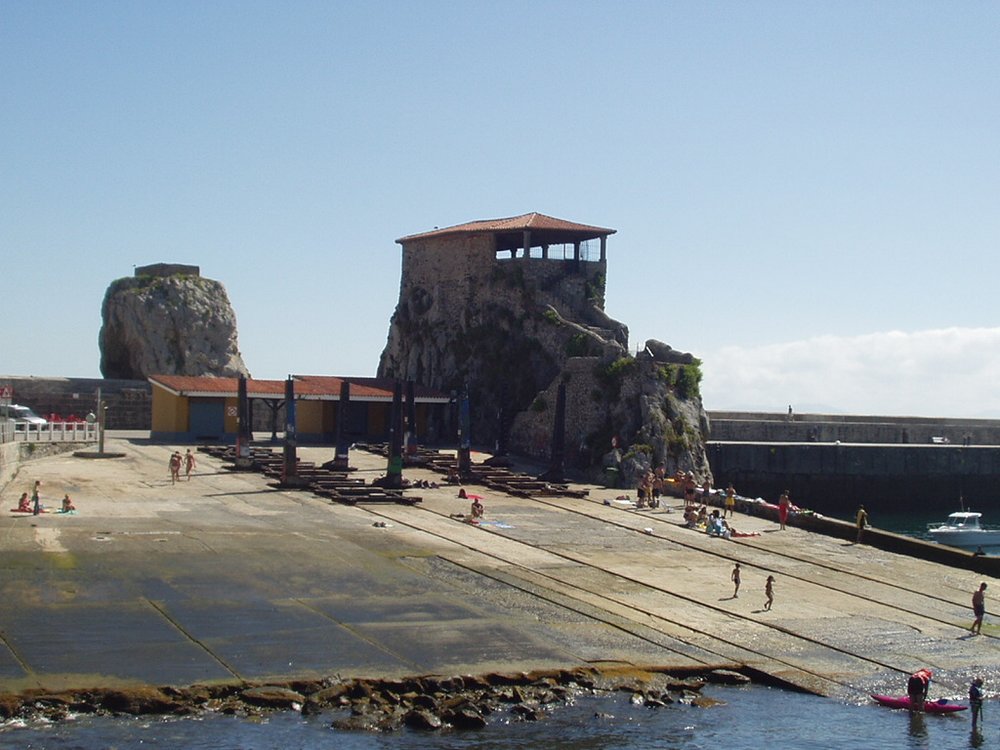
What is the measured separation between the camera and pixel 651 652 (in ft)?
89.8

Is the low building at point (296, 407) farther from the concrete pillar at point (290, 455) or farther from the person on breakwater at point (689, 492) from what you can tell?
the person on breakwater at point (689, 492)

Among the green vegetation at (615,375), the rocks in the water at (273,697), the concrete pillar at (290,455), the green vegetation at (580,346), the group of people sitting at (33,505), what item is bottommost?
the rocks in the water at (273,697)

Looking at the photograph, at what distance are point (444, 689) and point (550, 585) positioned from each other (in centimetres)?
920

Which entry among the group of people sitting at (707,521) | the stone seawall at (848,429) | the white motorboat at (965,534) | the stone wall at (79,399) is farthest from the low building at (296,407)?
the white motorboat at (965,534)

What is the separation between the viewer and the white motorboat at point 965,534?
59438 millimetres

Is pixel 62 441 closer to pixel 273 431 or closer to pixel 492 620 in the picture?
pixel 273 431

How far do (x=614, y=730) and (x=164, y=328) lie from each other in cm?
5889

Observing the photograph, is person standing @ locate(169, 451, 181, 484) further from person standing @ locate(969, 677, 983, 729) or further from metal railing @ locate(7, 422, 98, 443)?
person standing @ locate(969, 677, 983, 729)

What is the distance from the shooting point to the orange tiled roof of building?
69375 millimetres

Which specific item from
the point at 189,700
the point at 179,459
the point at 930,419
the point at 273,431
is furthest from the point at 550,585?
the point at 930,419

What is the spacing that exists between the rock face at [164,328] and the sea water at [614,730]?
56.6 meters

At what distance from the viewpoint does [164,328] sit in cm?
7744

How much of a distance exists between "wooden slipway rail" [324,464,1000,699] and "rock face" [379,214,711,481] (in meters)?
11.6

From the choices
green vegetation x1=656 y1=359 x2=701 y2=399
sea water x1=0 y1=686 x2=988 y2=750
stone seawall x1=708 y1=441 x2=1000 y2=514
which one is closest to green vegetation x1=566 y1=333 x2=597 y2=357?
green vegetation x1=656 y1=359 x2=701 y2=399
